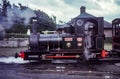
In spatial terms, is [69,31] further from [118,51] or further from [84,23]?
[118,51]

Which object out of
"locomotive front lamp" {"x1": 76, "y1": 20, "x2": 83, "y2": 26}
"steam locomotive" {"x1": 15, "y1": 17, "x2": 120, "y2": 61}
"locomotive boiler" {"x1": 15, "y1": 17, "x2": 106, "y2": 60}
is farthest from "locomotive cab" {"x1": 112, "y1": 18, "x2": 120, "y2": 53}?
"locomotive front lamp" {"x1": 76, "y1": 20, "x2": 83, "y2": 26}

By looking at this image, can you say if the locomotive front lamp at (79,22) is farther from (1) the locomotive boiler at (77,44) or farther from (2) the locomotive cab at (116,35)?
(2) the locomotive cab at (116,35)

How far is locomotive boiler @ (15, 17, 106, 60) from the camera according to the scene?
16.4 meters

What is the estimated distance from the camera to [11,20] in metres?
22.0

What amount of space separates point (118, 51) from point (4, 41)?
1854 centimetres

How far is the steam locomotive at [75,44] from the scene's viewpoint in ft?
53.8

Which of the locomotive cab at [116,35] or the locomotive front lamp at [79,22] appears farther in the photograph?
the locomotive cab at [116,35]

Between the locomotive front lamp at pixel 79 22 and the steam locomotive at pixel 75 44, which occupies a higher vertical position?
the locomotive front lamp at pixel 79 22

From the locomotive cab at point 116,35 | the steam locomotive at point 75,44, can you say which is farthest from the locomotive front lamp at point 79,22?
the locomotive cab at point 116,35

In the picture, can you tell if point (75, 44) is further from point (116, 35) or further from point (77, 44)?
point (116, 35)

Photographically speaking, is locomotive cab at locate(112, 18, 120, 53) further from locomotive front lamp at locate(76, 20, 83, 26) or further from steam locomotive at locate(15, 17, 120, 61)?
locomotive front lamp at locate(76, 20, 83, 26)

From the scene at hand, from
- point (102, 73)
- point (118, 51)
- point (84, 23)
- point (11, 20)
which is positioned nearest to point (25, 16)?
point (11, 20)

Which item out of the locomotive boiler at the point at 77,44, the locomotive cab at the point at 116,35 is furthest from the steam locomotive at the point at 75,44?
the locomotive cab at the point at 116,35

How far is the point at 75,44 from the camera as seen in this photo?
16.7 meters
